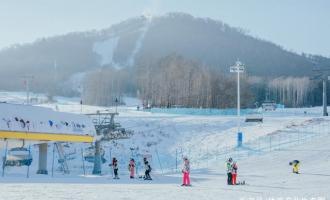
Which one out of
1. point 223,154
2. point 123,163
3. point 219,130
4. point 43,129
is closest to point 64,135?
point 43,129

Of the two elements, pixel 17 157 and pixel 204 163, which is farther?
pixel 204 163

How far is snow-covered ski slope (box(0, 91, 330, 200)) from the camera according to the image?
20562 mm

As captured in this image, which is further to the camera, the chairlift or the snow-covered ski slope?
the chairlift

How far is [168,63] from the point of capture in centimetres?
10800

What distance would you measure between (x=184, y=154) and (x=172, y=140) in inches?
238

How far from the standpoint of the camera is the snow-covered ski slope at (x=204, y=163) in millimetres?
20562

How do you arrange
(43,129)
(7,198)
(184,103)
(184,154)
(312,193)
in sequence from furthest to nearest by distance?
(184,103), (184,154), (43,129), (312,193), (7,198)

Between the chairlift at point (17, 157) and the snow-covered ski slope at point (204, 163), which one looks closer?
the snow-covered ski slope at point (204, 163)

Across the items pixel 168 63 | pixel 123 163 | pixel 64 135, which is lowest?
pixel 123 163

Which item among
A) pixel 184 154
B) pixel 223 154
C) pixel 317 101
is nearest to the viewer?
pixel 223 154

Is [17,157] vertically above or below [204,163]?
above

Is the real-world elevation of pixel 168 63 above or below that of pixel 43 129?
above

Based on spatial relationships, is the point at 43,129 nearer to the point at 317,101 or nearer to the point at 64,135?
the point at 64,135

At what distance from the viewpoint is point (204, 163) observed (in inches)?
1735
